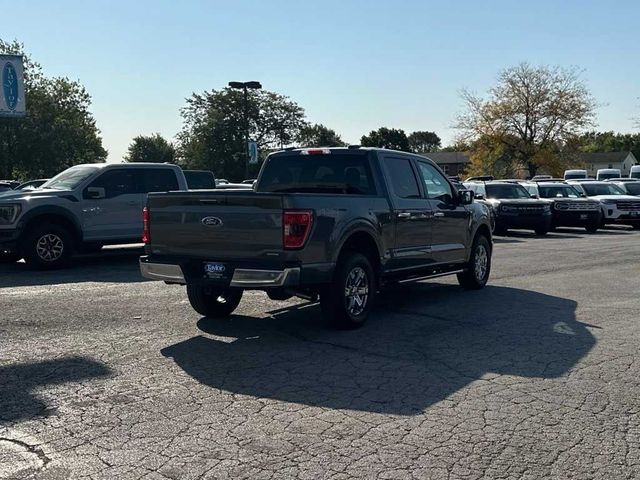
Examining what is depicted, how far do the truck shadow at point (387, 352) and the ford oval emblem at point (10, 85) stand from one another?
849 inches

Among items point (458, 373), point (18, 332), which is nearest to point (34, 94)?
point (18, 332)

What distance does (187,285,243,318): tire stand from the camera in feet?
27.7

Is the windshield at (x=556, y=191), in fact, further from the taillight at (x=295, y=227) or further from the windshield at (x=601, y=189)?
the taillight at (x=295, y=227)

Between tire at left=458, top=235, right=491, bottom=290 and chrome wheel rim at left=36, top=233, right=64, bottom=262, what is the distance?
23.9 ft

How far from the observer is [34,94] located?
161 ft

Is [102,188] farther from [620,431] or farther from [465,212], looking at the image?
[620,431]

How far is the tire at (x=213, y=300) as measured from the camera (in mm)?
8445

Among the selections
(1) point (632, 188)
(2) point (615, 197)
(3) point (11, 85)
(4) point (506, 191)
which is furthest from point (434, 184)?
(1) point (632, 188)

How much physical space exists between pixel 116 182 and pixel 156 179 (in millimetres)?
863

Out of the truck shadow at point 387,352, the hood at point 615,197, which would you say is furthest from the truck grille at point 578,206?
the truck shadow at point 387,352

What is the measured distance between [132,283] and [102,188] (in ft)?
11.3

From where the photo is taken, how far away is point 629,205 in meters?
26.6

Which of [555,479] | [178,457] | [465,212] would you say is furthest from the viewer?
[465,212]

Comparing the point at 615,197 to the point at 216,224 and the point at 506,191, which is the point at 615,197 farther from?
the point at 216,224
